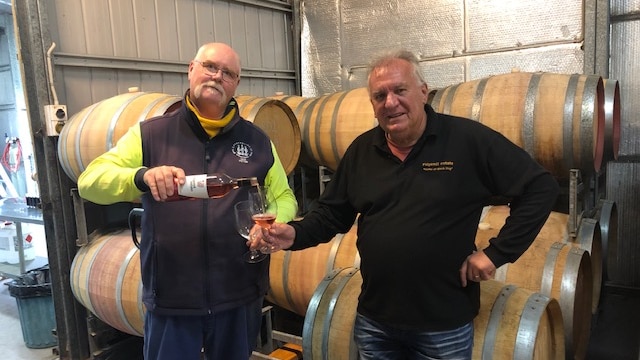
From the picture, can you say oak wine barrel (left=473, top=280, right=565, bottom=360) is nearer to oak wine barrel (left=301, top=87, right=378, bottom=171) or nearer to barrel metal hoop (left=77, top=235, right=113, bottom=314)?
oak wine barrel (left=301, top=87, right=378, bottom=171)

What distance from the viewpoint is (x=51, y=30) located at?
3617 millimetres

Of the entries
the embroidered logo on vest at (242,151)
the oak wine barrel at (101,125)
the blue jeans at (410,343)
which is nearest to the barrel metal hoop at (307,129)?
the oak wine barrel at (101,125)

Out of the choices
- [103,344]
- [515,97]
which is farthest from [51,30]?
[515,97]

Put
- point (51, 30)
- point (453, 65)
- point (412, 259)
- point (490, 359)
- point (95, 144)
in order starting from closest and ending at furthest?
point (412, 259), point (490, 359), point (95, 144), point (51, 30), point (453, 65)

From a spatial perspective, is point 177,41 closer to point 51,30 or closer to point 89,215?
point 51,30

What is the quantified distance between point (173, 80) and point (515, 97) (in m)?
3.10

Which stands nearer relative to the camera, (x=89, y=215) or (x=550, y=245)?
(x=550, y=245)

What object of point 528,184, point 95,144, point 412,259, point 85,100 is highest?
point 85,100

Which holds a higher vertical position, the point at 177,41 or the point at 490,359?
the point at 177,41

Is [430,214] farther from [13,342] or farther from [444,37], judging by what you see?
[13,342]

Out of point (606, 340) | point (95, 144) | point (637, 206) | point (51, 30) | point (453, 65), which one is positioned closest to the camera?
point (95, 144)

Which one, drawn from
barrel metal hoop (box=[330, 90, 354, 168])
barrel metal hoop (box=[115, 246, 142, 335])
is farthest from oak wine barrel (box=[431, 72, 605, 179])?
barrel metal hoop (box=[115, 246, 142, 335])

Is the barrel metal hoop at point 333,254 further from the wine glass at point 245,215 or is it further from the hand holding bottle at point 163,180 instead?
the hand holding bottle at point 163,180

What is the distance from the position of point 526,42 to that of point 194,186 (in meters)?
3.98
